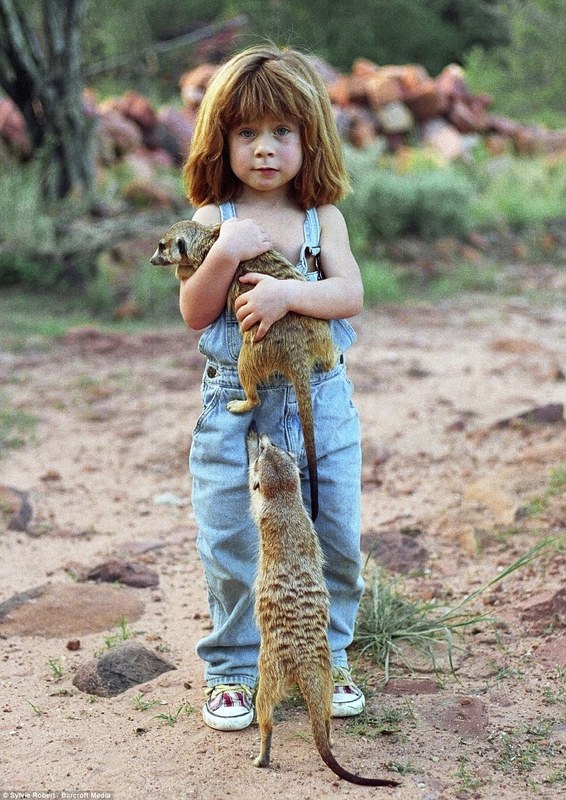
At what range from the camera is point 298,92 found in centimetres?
262

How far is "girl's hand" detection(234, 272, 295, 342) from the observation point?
8.27 ft

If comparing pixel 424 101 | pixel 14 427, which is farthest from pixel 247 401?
pixel 424 101

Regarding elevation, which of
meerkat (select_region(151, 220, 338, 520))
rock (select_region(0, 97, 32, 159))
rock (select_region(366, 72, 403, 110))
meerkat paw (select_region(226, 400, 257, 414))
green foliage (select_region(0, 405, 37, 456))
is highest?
rock (select_region(366, 72, 403, 110))

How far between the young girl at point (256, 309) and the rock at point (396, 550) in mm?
905

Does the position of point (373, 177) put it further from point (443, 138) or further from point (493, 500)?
point (493, 500)

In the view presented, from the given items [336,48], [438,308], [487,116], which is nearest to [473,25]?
[336,48]

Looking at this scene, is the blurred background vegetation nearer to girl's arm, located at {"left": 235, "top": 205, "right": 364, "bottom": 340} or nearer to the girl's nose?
the girl's nose

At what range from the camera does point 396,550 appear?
386 centimetres

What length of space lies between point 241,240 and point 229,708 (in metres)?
1.24

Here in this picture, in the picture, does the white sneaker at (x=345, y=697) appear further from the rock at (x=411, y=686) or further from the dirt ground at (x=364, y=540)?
the rock at (x=411, y=686)

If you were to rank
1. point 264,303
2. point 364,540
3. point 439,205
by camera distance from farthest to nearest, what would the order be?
point 439,205 < point 364,540 < point 264,303

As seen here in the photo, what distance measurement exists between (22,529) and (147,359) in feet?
8.38

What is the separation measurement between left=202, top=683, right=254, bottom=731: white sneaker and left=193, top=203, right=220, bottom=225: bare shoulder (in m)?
1.28

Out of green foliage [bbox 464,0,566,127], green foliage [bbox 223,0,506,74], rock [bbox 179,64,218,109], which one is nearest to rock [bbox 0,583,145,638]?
rock [bbox 179,64,218,109]
